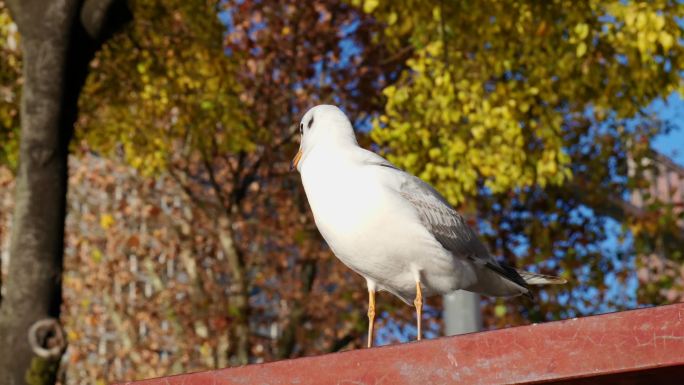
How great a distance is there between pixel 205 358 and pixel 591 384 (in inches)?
687

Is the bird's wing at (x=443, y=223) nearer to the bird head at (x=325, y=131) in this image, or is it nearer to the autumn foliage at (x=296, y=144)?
the bird head at (x=325, y=131)

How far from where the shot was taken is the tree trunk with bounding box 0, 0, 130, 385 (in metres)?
9.43

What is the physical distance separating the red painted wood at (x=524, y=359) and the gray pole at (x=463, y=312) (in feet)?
17.9

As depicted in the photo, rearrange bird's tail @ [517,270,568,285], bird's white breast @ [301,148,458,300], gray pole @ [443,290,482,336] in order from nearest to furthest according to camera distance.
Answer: bird's white breast @ [301,148,458,300], bird's tail @ [517,270,568,285], gray pole @ [443,290,482,336]

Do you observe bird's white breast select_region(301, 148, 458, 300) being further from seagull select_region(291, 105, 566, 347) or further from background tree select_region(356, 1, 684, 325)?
background tree select_region(356, 1, 684, 325)

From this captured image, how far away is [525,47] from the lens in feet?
42.0

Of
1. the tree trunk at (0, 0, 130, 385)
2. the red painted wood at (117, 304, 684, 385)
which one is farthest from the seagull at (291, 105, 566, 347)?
the tree trunk at (0, 0, 130, 385)

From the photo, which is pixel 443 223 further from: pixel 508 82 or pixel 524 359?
pixel 508 82

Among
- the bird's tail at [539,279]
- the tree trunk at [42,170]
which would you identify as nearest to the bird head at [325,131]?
the bird's tail at [539,279]

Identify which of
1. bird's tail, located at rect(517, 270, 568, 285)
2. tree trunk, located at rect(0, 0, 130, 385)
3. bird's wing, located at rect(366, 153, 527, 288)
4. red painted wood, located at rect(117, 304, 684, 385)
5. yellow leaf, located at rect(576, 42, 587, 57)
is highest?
yellow leaf, located at rect(576, 42, 587, 57)

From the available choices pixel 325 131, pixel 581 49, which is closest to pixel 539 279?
pixel 325 131

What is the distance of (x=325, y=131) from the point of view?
14.2 feet

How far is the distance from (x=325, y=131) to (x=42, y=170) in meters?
6.21

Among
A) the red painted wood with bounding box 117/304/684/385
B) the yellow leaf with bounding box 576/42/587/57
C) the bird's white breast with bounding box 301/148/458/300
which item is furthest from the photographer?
the yellow leaf with bounding box 576/42/587/57
